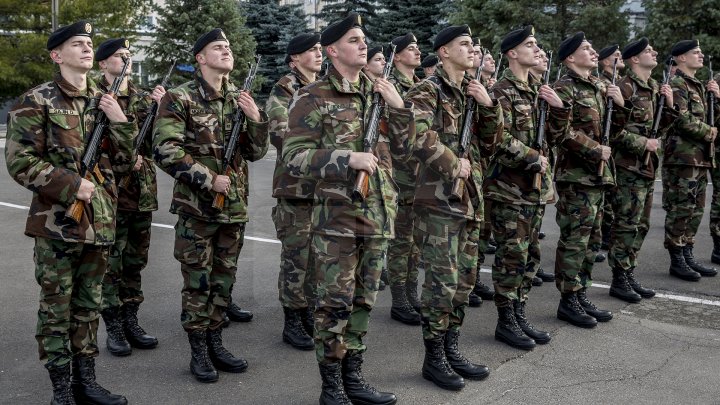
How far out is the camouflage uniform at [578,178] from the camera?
20.6ft

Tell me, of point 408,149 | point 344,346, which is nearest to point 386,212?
point 408,149

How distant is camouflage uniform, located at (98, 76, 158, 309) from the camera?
5555mm

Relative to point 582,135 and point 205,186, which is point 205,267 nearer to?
point 205,186

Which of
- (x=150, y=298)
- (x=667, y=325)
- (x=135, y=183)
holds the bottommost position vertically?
(x=150, y=298)

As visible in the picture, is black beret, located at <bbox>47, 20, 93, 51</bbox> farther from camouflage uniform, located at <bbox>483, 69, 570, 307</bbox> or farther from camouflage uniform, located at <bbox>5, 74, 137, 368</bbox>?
camouflage uniform, located at <bbox>483, 69, 570, 307</bbox>

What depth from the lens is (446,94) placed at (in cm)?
512

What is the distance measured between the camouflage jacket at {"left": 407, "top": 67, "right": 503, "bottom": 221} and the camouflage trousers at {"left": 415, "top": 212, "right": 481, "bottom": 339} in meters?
0.08

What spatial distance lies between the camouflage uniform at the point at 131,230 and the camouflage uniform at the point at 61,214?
94 centimetres

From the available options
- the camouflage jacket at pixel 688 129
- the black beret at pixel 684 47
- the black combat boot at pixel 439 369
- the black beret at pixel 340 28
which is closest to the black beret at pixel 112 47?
the black beret at pixel 340 28

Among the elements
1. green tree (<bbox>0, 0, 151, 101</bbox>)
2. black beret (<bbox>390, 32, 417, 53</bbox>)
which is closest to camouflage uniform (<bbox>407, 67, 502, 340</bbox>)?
black beret (<bbox>390, 32, 417, 53</bbox>)

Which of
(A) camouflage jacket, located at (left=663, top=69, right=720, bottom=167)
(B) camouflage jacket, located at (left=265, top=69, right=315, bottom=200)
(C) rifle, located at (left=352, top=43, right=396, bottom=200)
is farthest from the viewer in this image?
(A) camouflage jacket, located at (left=663, top=69, right=720, bottom=167)

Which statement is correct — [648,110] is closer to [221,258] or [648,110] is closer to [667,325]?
[667,325]

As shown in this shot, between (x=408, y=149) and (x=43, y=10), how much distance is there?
24.7m

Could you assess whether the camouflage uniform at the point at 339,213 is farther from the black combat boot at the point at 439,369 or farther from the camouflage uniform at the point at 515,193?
the camouflage uniform at the point at 515,193
